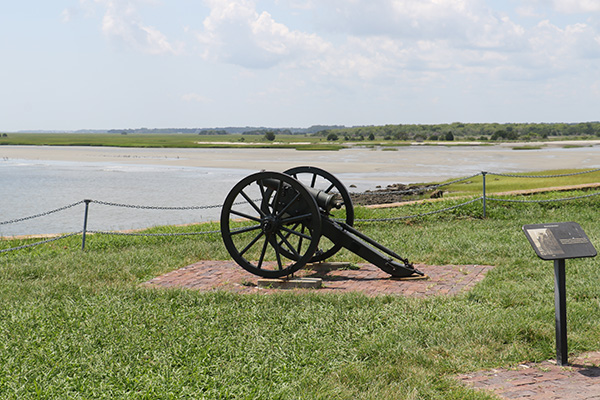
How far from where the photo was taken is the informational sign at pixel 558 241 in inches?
193

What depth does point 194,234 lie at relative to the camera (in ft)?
38.8

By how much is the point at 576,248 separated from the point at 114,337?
12.6 feet

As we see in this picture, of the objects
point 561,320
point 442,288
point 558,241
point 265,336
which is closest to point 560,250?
point 558,241

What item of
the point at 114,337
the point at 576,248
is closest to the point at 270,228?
the point at 114,337

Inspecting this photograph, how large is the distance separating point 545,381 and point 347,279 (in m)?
3.83

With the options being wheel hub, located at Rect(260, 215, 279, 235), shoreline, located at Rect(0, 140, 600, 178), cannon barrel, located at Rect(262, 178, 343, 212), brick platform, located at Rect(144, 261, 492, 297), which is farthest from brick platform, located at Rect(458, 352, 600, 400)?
shoreline, located at Rect(0, 140, 600, 178)

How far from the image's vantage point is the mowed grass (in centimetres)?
455

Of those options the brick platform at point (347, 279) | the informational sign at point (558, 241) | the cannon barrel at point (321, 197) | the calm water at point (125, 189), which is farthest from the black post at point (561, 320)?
the calm water at point (125, 189)

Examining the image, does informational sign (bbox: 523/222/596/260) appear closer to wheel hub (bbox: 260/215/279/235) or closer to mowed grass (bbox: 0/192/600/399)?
mowed grass (bbox: 0/192/600/399)

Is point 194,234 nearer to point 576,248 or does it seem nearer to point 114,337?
point 114,337

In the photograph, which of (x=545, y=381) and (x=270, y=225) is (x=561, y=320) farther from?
(x=270, y=225)

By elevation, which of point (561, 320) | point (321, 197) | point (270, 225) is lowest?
point (561, 320)

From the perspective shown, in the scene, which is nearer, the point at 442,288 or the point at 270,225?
the point at 442,288

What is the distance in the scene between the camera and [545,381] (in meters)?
4.59
